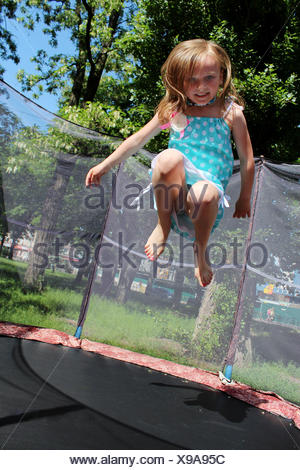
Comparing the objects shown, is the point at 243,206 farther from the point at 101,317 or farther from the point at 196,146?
the point at 101,317

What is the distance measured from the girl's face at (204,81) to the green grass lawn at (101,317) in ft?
7.87

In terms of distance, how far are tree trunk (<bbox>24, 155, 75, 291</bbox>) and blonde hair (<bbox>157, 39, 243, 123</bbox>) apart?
2.17m

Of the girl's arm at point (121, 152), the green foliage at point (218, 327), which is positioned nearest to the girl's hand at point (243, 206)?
the girl's arm at point (121, 152)

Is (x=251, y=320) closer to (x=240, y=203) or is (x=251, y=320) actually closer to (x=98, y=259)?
(x=98, y=259)

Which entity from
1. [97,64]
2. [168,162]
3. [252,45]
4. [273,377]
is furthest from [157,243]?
[97,64]

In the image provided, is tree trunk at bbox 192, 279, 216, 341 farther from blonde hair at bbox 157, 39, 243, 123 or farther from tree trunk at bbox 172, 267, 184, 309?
blonde hair at bbox 157, 39, 243, 123

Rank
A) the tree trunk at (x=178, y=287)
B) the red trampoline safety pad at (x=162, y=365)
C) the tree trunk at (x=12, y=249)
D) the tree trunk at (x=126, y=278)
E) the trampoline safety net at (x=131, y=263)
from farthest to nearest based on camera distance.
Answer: the tree trunk at (x=126, y=278) → the tree trunk at (x=178, y=287) → the tree trunk at (x=12, y=249) → the trampoline safety net at (x=131, y=263) → the red trampoline safety pad at (x=162, y=365)

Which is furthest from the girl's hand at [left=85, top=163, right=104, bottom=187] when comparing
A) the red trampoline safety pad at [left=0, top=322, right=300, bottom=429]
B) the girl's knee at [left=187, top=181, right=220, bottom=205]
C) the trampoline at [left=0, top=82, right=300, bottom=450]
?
the red trampoline safety pad at [left=0, top=322, right=300, bottom=429]

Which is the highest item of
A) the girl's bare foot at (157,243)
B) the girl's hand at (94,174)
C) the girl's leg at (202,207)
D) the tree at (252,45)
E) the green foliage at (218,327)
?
the tree at (252,45)

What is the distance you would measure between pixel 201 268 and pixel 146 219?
7.24ft

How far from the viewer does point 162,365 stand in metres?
3.08

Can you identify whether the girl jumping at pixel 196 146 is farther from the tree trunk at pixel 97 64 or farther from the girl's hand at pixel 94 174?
the tree trunk at pixel 97 64

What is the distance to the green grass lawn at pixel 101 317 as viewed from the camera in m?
3.13

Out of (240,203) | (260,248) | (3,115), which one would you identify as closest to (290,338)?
(260,248)
